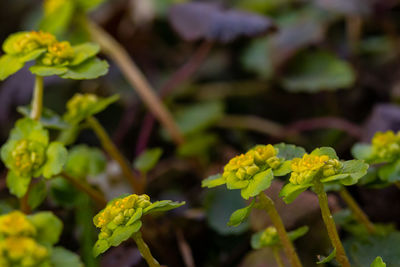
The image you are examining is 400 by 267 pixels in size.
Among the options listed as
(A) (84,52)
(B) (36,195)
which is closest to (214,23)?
(A) (84,52)

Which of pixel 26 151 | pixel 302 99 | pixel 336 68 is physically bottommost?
pixel 302 99

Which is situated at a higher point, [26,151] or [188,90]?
[26,151]

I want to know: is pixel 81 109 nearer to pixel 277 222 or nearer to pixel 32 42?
pixel 32 42

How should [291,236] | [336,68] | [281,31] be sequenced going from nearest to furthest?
[291,236] < [336,68] < [281,31]

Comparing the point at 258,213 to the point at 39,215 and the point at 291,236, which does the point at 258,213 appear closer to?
the point at 291,236

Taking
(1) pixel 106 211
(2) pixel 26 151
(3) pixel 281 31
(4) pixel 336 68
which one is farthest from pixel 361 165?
(3) pixel 281 31

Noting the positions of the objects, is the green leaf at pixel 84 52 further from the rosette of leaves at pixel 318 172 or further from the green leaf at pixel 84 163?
the rosette of leaves at pixel 318 172

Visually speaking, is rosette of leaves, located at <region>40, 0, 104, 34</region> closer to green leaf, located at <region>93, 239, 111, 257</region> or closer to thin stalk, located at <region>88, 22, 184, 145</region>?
thin stalk, located at <region>88, 22, 184, 145</region>
